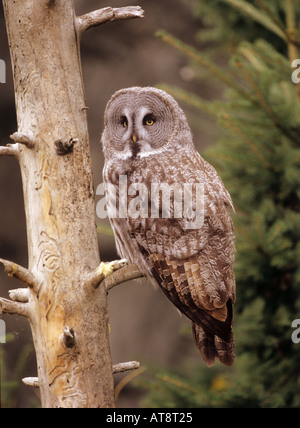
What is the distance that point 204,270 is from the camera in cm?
156

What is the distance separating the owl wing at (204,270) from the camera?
1.53m

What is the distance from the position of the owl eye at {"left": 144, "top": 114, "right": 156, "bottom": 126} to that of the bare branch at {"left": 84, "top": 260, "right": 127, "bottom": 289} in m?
0.57

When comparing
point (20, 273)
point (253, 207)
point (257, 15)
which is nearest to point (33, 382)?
point (20, 273)

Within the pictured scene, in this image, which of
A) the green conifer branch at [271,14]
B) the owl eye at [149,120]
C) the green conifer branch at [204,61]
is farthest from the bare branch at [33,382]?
the green conifer branch at [271,14]

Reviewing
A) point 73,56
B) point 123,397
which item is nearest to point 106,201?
point 73,56

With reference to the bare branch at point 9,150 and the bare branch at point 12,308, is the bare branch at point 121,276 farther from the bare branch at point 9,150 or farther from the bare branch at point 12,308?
the bare branch at point 9,150

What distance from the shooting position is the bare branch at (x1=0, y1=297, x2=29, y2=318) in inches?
52.5

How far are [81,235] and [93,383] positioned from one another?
0.34m

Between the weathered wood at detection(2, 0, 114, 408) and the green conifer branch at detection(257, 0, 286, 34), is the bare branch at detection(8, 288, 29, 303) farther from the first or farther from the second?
the green conifer branch at detection(257, 0, 286, 34)

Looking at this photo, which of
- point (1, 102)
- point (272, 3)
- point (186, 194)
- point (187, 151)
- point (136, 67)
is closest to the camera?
point (186, 194)

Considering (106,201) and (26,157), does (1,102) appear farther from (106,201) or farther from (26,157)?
(26,157)

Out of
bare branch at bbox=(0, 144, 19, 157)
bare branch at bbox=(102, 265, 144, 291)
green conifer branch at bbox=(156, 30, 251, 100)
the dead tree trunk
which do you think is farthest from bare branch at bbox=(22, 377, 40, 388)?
green conifer branch at bbox=(156, 30, 251, 100)

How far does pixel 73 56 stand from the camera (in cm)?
141

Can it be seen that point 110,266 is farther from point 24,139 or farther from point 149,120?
point 149,120
